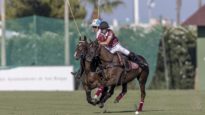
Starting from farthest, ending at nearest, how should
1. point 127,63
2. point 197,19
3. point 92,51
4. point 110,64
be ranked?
point 197,19 < point 127,63 < point 110,64 < point 92,51

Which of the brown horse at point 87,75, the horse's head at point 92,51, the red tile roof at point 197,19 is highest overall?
the horse's head at point 92,51

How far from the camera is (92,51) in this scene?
80.1 feet

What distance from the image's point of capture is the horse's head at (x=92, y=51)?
24.4 metres

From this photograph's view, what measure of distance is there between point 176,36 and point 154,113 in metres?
32.1

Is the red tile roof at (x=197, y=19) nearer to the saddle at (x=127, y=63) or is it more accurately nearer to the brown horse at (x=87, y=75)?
the saddle at (x=127, y=63)

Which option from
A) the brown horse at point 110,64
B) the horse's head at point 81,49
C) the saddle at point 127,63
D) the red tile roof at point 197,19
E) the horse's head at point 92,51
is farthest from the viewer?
the red tile roof at point 197,19

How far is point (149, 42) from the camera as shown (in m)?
52.4

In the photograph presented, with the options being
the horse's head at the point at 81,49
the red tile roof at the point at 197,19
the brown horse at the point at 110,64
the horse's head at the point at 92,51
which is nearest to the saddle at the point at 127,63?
the brown horse at the point at 110,64

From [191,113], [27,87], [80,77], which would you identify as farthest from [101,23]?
[27,87]

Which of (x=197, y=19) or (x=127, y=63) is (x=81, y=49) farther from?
(x=197, y=19)

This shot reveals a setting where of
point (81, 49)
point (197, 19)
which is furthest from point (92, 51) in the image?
point (197, 19)

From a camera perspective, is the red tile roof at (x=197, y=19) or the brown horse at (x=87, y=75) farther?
the red tile roof at (x=197, y=19)

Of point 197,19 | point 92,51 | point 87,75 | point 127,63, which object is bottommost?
point 197,19

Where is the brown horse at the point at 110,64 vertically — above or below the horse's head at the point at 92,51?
below
